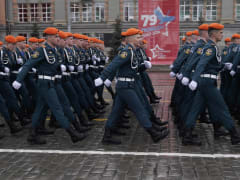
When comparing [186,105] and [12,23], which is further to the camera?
[12,23]

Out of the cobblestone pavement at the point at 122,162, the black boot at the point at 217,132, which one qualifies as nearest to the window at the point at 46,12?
the cobblestone pavement at the point at 122,162

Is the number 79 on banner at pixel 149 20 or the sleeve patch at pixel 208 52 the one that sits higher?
the number 79 on banner at pixel 149 20

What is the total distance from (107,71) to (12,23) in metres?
41.0

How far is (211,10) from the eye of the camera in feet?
135

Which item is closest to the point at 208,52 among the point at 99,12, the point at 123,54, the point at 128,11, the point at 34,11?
the point at 123,54

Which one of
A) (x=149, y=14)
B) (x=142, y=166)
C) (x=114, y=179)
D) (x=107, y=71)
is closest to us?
(x=114, y=179)


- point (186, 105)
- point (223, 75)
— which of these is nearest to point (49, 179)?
point (186, 105)

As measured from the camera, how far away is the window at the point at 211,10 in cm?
4106

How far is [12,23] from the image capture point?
43.9 meters

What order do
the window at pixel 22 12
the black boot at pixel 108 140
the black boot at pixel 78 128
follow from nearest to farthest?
the black boot at pixel 108 140, the black boot at pixel 78 128, the window at pixel 22 12

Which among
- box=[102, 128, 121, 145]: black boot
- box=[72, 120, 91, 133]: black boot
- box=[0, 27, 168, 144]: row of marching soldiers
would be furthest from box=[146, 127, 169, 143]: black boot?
box=[72, 120, 91, 133]: black boot

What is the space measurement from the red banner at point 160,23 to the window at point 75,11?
894 inches

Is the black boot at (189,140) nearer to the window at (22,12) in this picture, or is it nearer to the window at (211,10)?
the window at (211,10)

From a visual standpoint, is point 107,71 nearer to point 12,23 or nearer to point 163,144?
point 163,144
